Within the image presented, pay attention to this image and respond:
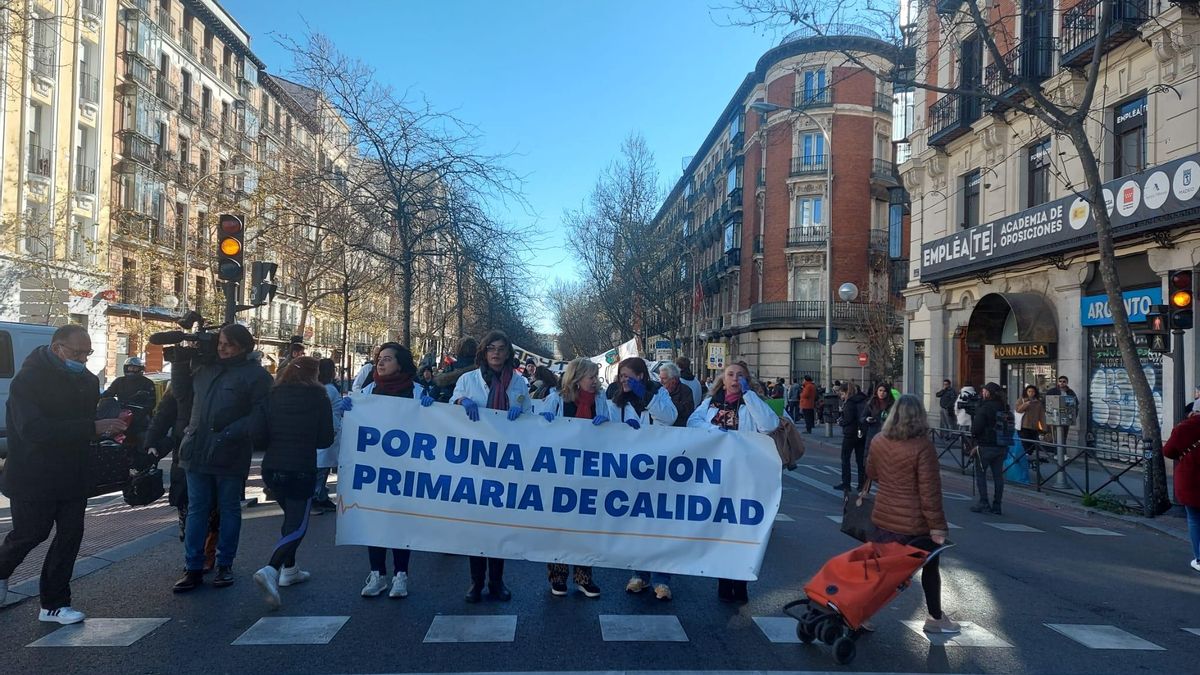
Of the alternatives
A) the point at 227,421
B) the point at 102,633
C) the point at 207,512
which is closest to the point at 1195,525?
the point at 227,421

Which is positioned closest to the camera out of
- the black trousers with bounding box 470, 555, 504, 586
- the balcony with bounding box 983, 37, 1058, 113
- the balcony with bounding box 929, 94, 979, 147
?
the black trousers with bounding box 470, 555, 504, 586

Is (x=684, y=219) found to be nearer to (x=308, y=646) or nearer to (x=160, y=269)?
(x=160, y=269)

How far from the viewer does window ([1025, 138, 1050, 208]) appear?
20436 millimetres

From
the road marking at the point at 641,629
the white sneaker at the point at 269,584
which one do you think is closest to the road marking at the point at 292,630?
the white sneaker at the point at 269,584

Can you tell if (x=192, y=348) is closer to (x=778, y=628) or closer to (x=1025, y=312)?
(x=778, y=628)

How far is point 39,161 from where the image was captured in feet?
94.1

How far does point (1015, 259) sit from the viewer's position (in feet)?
66.6

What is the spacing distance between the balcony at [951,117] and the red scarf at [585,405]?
19867mm

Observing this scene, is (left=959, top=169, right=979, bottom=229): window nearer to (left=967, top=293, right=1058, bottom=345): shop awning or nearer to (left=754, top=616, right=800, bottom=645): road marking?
(left=967, top=293, right=1058, bottom=345): shop awning

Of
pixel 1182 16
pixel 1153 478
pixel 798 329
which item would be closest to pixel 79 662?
pixel 1153 478

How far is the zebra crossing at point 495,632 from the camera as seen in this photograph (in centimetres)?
521

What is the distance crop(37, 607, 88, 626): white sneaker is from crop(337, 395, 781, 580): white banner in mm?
1622

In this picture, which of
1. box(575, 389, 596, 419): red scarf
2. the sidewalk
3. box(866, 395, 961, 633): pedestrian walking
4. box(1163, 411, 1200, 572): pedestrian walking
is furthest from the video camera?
the sidewalk

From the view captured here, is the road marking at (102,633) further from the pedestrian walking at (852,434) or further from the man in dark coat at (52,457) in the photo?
the pedestrian walking at (852,434)
